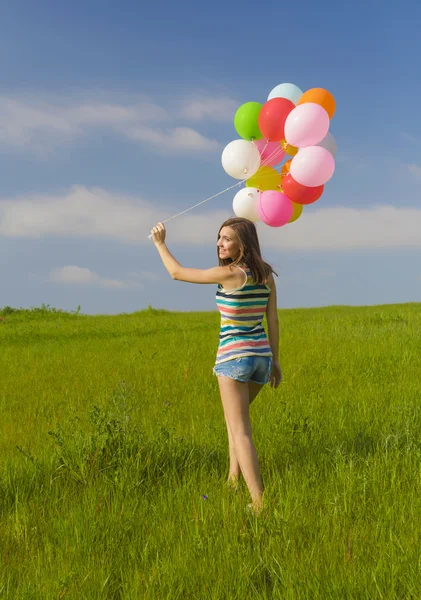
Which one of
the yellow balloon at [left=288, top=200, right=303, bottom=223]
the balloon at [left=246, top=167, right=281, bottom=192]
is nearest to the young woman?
the balloon at [left=246, top=167, right=281, bottom=192]

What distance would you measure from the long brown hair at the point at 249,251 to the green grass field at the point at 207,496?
1.39 m

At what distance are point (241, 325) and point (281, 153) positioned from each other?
9.84 ft

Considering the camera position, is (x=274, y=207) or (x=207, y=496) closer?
(x=207, y=496)

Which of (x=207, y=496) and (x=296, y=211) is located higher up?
(x=296, y=211)

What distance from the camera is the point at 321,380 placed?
7.53 metres

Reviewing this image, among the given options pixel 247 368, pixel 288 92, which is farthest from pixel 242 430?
pixel 288 92

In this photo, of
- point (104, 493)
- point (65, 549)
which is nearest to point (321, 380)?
point (104, 493)

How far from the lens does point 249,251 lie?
3.66m

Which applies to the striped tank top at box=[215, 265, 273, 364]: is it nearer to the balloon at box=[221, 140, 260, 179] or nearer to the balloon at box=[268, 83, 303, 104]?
the balloon at box=[221, 140, 260, 179]

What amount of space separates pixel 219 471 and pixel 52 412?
3189 millimetres

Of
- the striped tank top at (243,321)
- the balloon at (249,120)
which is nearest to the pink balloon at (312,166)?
the balloon at (249,120)

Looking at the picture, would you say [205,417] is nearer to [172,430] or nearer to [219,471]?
[172,430]

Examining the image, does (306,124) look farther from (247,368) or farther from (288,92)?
(247,368)

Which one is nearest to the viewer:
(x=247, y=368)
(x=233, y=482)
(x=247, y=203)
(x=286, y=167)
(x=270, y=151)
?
(x=247, y=368)
